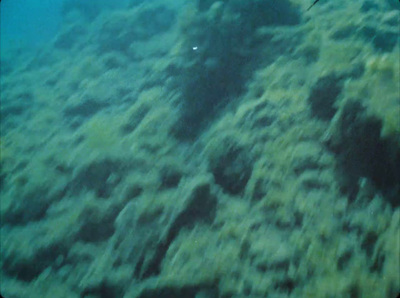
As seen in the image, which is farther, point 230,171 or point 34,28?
point 34,28

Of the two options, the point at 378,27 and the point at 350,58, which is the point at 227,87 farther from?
the point at 378,27

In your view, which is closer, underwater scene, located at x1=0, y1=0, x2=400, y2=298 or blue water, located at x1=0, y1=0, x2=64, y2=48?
underwater scene, located at x1=0, y1=0, x2=400, y2=298

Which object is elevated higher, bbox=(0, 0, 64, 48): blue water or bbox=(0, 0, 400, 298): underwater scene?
bbox=(0, 0, 400, 298): underwater scene

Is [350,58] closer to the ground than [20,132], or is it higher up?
higher up

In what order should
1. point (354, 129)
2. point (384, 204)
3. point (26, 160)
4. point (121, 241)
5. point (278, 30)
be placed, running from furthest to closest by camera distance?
point (26, 160), point (278, 30), point (121, 241), point (354, 129), point (384, 204)

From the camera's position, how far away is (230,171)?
4.31 metres

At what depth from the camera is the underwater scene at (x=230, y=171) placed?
10.3ft

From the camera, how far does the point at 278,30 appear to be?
20.5 ft

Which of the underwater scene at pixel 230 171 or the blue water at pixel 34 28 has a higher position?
the underwater scene at pixel 230 171

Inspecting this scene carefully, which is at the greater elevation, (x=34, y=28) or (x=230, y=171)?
(x=230, y=171)

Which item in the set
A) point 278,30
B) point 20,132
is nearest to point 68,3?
point 20,132

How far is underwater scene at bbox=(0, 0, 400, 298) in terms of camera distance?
3.14m

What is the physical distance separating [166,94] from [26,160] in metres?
3.29

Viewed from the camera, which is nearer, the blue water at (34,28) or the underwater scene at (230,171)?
the underwater scene at (230,171)
